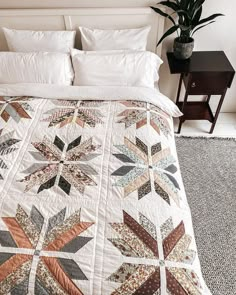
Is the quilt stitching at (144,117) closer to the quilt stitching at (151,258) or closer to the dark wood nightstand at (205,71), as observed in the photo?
the dark wood nightstand at (205,71)

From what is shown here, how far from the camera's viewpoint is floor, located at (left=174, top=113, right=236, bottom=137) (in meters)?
2.26

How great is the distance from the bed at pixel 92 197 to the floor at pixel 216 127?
0.63m

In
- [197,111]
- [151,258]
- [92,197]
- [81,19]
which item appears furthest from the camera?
[197,111]

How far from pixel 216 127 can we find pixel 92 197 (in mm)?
1547

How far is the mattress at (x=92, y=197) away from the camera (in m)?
0.97

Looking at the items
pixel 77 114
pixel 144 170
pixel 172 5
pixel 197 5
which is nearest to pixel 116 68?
pixel 77 114

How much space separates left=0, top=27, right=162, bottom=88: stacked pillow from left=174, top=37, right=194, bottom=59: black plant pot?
0.19m

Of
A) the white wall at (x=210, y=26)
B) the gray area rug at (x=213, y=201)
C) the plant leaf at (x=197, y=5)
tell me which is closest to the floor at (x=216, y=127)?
the gray area rug at (x=213, y=201)

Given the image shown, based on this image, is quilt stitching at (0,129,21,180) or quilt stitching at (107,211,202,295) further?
quilt stitching at (0,129,21,180)

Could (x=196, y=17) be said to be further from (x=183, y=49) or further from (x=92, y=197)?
(x=92, y=197)

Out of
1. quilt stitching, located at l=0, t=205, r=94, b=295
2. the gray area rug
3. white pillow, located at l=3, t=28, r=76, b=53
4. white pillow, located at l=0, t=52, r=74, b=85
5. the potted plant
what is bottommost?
the gray area rug

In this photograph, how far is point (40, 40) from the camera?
1877 mm

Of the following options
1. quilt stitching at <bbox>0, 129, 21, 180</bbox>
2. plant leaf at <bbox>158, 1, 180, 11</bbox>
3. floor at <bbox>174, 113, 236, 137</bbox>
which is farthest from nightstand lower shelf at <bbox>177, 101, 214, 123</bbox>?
quilt stitching at <bbox>0, 129, 21, 180</bbox>

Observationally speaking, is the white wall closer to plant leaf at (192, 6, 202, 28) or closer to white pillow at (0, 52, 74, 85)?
plant leaf at (192, 6, 202, 28)
